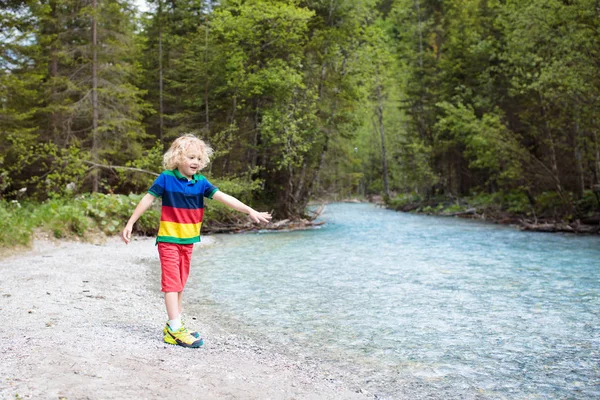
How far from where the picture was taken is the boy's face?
4.39 meters

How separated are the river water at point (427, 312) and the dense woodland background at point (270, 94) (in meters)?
6.38

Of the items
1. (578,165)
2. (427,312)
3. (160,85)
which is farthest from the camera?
(160,85)

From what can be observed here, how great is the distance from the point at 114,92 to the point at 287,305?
16035 millimetres

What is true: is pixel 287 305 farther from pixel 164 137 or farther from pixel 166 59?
pixel 166 59

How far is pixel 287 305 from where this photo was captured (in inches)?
273

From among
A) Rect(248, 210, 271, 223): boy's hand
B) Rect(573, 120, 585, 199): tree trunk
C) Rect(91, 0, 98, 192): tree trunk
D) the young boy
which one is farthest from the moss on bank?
Rect(573, 120, 585, 199): tree trunk

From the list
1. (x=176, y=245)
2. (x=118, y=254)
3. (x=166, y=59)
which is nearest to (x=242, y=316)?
(x=176, y=245)

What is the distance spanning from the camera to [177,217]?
443cm

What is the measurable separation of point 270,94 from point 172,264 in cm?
1929

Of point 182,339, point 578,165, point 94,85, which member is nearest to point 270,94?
point 94,85

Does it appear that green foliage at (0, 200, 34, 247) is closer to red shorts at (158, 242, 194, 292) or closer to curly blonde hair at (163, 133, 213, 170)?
red shorts at (158, 242, 194, 292)

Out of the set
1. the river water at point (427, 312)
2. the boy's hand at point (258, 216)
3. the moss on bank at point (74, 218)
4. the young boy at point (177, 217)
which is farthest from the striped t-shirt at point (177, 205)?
the moss on bank at point (74, 218)

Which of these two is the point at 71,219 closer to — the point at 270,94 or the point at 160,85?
the point at 270,94

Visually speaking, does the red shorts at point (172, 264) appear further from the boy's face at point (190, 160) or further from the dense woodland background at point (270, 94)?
the dense woodland background at point (270, 94)
